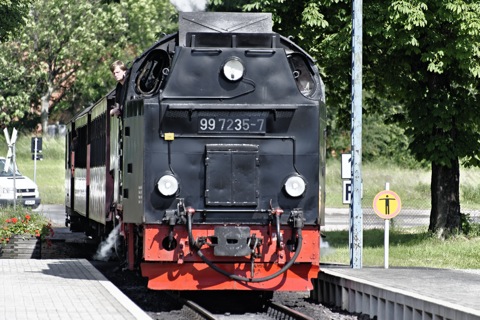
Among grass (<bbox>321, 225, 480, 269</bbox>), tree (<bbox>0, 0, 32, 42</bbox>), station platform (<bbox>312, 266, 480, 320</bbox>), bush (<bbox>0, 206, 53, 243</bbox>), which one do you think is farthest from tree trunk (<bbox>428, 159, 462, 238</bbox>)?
tree (<bbox>0, 0, 32, 42</bbox>)

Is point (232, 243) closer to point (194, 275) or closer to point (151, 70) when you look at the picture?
point (194, 275)

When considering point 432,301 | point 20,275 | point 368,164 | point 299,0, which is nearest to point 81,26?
point 368,164

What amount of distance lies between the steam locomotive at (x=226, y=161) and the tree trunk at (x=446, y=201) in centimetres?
1339

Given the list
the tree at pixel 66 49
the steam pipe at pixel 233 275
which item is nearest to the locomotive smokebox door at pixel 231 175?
the steam pipe at pixel 233 275

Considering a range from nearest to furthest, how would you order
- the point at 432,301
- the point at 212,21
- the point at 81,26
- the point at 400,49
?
the point at 432,301 → the point at 212,21 → the point at 400,49 → the point at 81,26

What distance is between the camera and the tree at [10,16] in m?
38.2

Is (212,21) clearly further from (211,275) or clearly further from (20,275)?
(20,275)

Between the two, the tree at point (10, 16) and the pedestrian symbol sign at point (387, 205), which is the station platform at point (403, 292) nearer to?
the pedestrian symbol sign at point (387, 205)

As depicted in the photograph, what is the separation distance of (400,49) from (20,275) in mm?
11856

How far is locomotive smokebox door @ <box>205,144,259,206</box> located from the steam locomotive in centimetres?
1

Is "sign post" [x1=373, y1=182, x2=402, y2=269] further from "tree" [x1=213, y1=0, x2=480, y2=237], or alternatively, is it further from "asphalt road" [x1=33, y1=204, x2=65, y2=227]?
"asphalt road" [x1=33, y1=204, x2=65, y2=227]

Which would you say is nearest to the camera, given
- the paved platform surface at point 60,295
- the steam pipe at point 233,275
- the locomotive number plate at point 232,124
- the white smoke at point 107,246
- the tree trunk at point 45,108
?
the paved platform surface at point 60,295

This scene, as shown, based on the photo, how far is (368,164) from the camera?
64000 mm

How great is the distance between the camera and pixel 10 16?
3856cm
